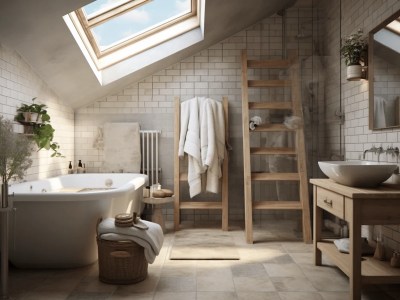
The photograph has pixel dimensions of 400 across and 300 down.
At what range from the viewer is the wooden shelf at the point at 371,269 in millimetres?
2480

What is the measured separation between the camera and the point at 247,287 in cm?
279

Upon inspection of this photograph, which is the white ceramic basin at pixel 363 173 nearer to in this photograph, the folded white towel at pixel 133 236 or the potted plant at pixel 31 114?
the folded white towel at pixel 133 236

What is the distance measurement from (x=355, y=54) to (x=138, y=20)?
8.28ft

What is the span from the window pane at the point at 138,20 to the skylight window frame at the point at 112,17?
1.7 inches

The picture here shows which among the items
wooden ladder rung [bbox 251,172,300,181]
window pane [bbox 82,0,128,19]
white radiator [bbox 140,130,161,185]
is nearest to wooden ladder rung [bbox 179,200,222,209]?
white radiator [bbox 140,130,161,185]

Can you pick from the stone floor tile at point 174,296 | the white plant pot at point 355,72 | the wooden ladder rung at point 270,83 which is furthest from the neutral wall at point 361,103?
the stone floor tile at point 174,296

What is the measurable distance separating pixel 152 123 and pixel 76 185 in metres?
1.35

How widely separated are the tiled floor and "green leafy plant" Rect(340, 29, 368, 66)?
1937mm

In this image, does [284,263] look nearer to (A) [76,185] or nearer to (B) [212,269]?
(B) [212,269]

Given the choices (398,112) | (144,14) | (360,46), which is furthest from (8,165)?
(360,46)

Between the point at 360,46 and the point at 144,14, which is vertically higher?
the point at 144,14

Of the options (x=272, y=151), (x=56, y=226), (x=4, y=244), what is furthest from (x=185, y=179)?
(x=4, y=244)

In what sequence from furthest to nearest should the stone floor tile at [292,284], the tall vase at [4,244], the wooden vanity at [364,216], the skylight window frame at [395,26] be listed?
the skylight window frame at [395,26] < the stone floor tile at [292,284] < the tall vase at [4,244] < the wooden vanity at [364,216]

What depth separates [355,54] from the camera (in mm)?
3549
